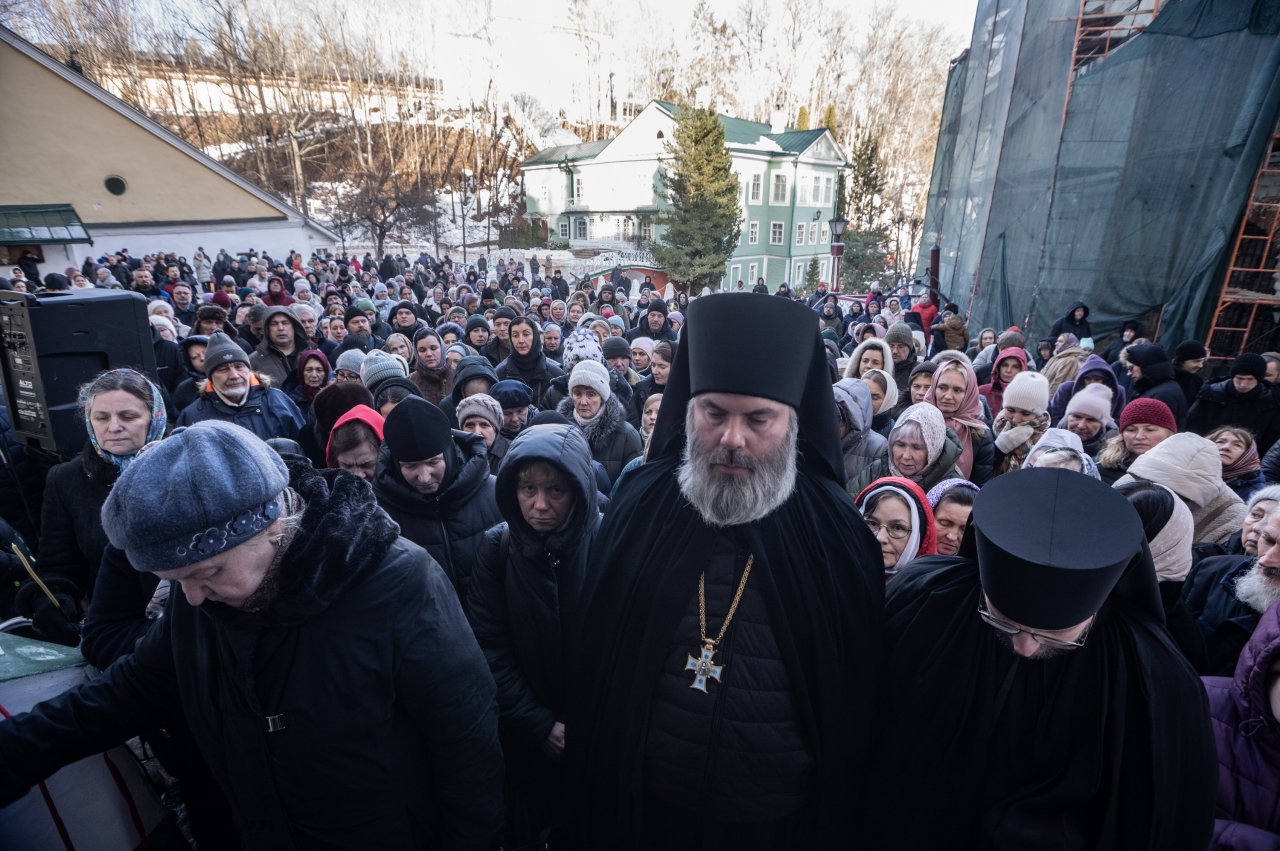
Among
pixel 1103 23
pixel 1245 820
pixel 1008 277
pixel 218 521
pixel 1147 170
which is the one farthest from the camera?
pixel 1008 277

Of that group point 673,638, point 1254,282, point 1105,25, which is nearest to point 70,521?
point 673,638

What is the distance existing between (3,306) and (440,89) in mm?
51969

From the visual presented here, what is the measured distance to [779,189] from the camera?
37812 millimetres

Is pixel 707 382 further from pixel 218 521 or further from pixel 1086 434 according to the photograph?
pixel 1086 434

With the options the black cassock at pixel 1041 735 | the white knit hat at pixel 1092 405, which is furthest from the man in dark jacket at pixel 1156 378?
the black cassock at pixel 1041 735

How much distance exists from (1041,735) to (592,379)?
3428mm

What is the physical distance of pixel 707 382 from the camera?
201cm

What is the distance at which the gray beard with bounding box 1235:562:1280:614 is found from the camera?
2377mm

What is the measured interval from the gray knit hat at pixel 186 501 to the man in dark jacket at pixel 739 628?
3.76 feet

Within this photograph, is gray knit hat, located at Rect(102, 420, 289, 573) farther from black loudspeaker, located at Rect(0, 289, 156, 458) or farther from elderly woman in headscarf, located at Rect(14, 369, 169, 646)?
black loudspeaker, located at Rect(0, 289, 156, 458)

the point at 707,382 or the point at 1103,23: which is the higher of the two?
the point at 1103,23

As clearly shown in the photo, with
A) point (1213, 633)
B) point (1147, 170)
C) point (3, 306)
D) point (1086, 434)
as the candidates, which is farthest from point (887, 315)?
point (3, 306)

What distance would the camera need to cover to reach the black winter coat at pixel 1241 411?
5.30 m

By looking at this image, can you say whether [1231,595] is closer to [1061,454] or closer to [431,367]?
[1061,454]
